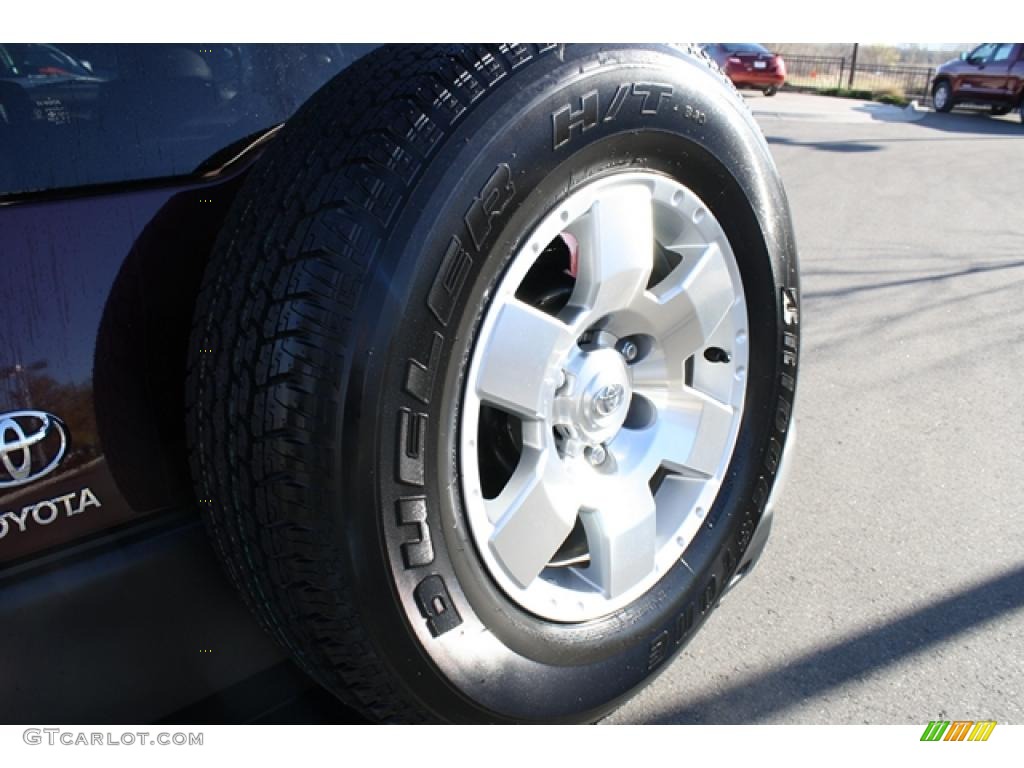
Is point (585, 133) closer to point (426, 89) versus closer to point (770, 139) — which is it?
point (426, 89)

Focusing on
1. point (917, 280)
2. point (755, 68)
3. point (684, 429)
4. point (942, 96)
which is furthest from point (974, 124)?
point (684, 429)

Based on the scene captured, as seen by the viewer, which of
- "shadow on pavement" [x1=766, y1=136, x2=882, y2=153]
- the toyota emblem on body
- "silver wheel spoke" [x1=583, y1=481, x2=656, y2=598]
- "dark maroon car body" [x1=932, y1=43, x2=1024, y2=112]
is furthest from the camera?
"dark maroon car body" [x1=932, y1=43, x2=1024, y2=112]

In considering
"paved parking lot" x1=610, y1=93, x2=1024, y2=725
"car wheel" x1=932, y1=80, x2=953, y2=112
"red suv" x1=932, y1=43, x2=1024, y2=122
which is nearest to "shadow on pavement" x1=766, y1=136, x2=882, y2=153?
"paved parking lot" x1=610, y1=93, x2=1024, y2=725

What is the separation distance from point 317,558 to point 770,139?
12.1 m

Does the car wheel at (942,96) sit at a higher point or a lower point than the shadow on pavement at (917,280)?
lower

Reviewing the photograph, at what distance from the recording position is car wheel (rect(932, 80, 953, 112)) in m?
19.5

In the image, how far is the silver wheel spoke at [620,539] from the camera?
6.64 ft

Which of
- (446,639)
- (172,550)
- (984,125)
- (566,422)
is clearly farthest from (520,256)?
(984,125)

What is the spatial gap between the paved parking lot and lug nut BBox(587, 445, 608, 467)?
64 centimetres

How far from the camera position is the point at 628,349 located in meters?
2.11

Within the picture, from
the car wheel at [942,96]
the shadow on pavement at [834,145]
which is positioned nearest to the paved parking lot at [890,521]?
the shadow on pavement at [834,145]

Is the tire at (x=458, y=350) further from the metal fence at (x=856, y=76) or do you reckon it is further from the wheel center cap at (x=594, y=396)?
the metal fence at (x=856, y=76)

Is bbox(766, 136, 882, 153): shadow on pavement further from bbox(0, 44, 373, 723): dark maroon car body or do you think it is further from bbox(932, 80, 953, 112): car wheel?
bbox(0, 44, 373, 723): dark maroon car body

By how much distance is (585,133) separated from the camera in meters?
1.70
